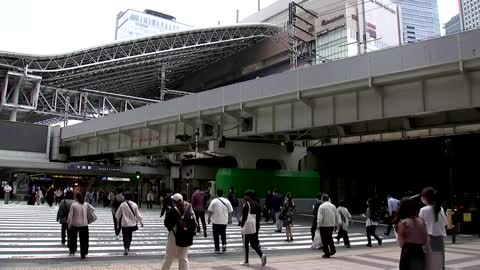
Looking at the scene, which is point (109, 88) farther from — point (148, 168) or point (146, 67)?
point (148, 168)

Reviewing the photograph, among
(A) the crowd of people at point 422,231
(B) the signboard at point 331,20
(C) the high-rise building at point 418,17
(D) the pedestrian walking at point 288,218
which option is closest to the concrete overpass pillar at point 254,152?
(D) the pedestrian walking at point 288,218

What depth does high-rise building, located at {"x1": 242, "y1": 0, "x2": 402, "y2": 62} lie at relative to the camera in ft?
229

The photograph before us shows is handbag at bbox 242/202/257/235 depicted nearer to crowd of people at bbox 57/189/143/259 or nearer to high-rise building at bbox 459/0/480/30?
crowd of people at bbox 57/189/143/259

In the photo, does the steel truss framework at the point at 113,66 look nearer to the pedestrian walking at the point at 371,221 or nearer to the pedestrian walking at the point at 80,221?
the pedestrian walking at the point at 371,221

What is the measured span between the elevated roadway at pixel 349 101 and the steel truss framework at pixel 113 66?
2995 centimetres

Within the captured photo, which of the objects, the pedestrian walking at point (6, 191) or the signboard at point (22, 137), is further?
the signboard at point (22, 137)

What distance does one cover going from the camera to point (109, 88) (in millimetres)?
80375

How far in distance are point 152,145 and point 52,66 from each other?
38.6 m

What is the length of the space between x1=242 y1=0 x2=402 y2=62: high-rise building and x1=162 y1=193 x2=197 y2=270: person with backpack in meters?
59.2

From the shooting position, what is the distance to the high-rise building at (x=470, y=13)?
27.7 metres

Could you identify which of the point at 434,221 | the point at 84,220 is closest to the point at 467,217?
the point at 434,221

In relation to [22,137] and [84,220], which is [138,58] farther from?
[84,220]

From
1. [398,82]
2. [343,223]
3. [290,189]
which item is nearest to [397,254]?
[343,223]

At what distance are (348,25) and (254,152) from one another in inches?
1787
